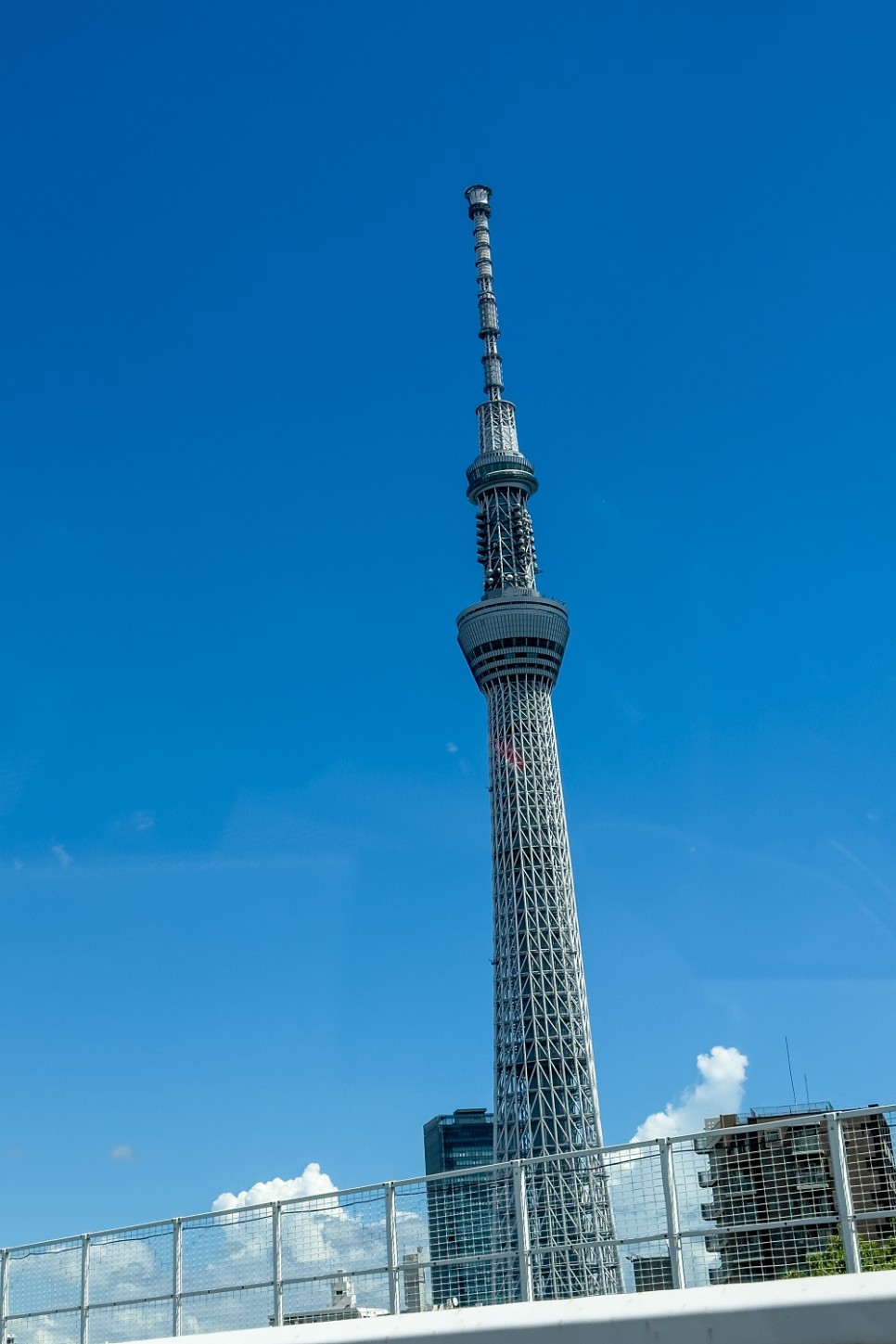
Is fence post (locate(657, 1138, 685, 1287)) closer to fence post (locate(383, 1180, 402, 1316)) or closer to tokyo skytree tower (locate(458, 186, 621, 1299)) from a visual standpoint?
fence post (locate(383, 1180, 402, 1316))

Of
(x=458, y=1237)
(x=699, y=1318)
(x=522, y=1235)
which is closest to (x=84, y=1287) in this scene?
(x=458, y=1237)

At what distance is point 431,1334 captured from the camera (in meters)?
13.2

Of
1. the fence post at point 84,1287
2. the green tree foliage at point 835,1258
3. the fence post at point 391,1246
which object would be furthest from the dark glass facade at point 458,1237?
the fence post at point 84,1287

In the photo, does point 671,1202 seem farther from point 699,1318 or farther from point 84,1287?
point 84,1287

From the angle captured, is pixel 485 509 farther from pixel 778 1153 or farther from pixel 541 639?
pixel 778 1153

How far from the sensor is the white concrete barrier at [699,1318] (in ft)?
36.2

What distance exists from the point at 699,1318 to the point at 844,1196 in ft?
6.34

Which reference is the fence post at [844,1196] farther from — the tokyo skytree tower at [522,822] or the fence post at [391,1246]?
the tokyo skytree tower at [522,822]

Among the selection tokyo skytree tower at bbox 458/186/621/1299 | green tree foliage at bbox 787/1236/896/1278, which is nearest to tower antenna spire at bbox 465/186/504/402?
tokyo skytree tower at bbox 458/186/621/1299

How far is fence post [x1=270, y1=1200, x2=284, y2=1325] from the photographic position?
16531 mm

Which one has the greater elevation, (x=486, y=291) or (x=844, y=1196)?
(x=486, y=291)

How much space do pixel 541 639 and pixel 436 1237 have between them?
112154 millimetres

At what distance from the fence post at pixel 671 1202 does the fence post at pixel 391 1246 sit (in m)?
3.28

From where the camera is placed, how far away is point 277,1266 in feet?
55.1
